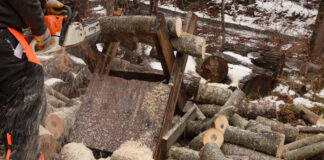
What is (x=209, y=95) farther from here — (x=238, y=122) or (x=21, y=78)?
(x=21, y=78)

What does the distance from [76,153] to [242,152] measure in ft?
6.17

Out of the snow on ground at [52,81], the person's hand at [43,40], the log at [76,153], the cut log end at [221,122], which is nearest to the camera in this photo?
the person's hand at [43,40]

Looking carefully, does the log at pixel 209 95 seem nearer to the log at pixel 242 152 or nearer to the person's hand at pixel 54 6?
the log at pixel 242 152

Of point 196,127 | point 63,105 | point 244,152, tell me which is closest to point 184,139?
point 196,127

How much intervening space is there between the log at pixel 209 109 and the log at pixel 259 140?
867 millimetres

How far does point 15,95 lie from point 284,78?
5.97 meters

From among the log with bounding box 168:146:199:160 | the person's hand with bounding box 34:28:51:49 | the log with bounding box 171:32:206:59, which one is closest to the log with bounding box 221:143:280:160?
the log with bounding box 168:146:199:160

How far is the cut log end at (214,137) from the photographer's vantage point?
3746mm

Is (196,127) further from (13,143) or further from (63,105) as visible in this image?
(13,143)

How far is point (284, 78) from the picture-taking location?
7.06 meters

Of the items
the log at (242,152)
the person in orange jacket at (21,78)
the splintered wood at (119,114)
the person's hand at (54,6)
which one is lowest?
the log at (242,152)

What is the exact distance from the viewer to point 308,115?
5324mm

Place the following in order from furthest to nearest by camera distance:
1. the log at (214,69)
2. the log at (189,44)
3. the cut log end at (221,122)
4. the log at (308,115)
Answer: the log at (214,69) < the log at (308,115) < the cut log end at (221,122) < the log at (189,44)

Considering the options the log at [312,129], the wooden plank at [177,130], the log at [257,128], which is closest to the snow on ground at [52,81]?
the wooden plank at [177,130]
